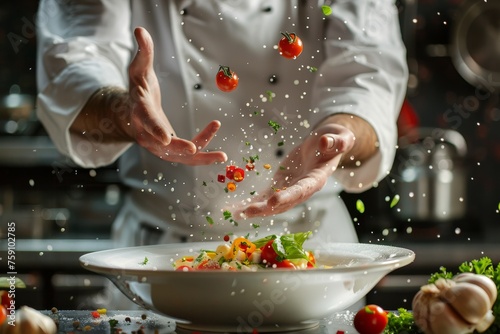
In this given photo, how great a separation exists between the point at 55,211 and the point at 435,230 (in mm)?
1132

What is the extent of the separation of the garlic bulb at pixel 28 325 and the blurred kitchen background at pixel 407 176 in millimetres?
1351

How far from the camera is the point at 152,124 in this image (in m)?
0.98

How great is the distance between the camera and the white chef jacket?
4.27 feet

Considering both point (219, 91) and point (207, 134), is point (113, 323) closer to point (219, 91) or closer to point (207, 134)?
point (207, 134)

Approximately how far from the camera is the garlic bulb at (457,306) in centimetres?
68

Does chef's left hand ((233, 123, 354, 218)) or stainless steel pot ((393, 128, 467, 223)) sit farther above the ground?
chef's left hand ((233, 123, 354, 218))

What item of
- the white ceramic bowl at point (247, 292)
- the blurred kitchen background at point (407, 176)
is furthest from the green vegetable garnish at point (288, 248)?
the blurred kitchen background at point (407, 176)

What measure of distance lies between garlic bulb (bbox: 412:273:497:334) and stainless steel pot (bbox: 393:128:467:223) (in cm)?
147

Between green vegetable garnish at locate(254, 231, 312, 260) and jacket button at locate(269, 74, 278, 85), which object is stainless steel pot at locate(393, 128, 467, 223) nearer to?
jacket button at locate(269, 74, 278, 85)

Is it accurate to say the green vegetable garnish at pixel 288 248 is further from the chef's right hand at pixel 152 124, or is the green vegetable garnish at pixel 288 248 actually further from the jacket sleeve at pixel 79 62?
the jacket sleeve at pixel 79 62

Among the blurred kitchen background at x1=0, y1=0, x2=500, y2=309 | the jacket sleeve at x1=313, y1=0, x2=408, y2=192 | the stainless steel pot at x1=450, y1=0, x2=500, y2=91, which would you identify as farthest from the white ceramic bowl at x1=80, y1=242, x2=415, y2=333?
the stainless steel pot at x1=450, y1=0, x2=500, y2=91

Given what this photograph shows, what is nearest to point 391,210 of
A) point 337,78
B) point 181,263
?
point 337,78

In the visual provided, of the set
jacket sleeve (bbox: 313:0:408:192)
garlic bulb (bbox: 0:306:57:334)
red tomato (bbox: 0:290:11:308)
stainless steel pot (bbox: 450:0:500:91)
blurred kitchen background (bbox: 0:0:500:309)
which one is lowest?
blurred kitchen background (bbox: 0:0:500:309)

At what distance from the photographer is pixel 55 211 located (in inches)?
90.2
